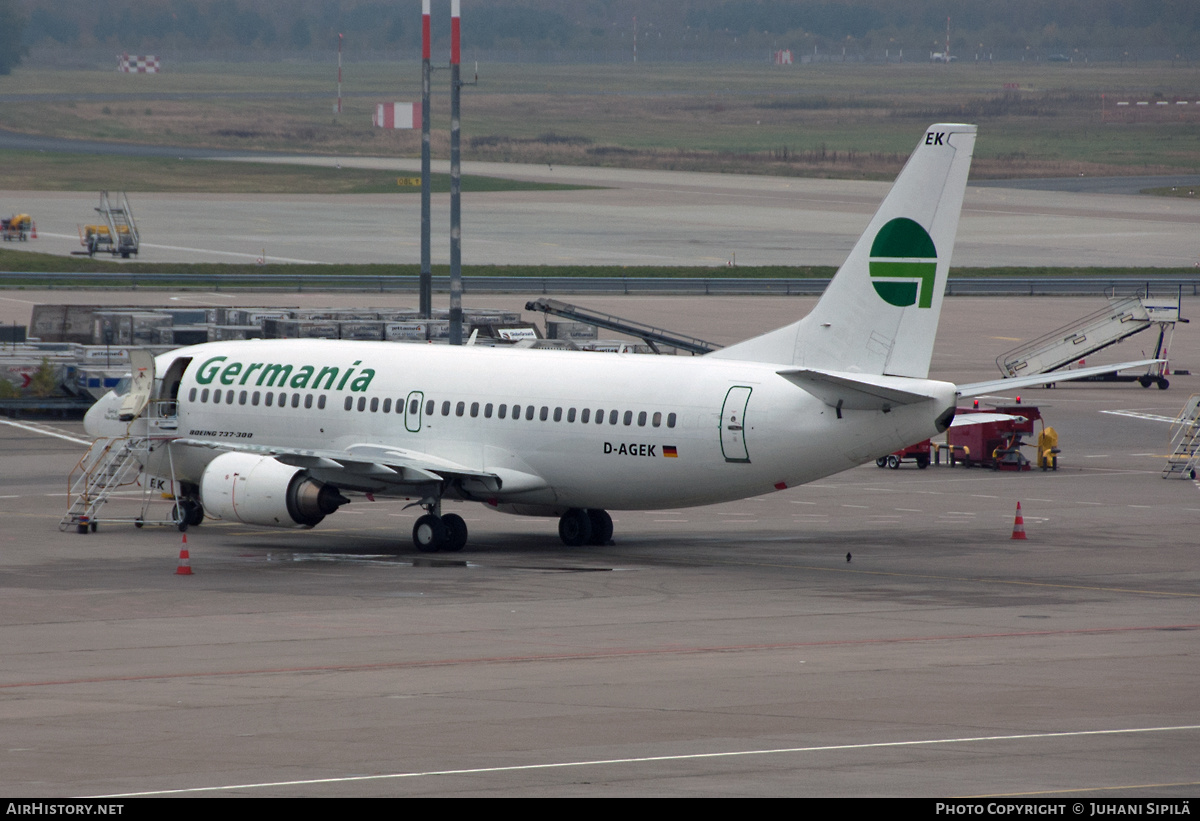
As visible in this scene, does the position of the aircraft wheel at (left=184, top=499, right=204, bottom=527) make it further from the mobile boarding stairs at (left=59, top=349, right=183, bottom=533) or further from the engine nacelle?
the engine nacelle

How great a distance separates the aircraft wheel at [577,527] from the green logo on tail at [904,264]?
8.68 metres

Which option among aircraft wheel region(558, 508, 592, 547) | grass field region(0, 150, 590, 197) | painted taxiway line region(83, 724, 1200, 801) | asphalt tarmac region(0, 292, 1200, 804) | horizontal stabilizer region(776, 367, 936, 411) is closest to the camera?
painted taxiway line region(83, 724, 1200, 801)

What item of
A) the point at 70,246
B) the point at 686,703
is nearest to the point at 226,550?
the point at 686,703

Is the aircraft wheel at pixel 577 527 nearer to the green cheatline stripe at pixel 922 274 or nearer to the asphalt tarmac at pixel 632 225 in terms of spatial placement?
the green cheatline stripe at pixel 922 274

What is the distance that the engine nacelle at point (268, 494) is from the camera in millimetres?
36906

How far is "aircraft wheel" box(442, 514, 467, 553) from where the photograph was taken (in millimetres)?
37938

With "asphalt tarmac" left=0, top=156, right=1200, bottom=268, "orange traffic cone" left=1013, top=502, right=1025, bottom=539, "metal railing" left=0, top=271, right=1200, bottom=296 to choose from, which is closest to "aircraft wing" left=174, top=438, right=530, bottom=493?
"orange traffic cone" left=1013, top=502, right=1025, bottom=539

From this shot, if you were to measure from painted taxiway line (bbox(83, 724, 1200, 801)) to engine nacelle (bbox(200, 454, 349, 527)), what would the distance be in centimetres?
1948

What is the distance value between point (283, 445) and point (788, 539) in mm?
12109

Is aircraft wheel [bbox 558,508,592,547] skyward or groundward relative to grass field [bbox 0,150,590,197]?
groundward

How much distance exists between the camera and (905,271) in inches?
1384

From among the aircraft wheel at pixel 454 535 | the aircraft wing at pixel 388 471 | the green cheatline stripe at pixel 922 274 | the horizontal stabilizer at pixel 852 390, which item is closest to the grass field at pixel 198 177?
the aircraft wing at pixel 388 471

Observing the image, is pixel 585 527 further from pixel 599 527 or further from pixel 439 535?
pixel 439 535

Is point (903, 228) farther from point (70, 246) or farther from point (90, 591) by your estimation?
point (70, 246)
